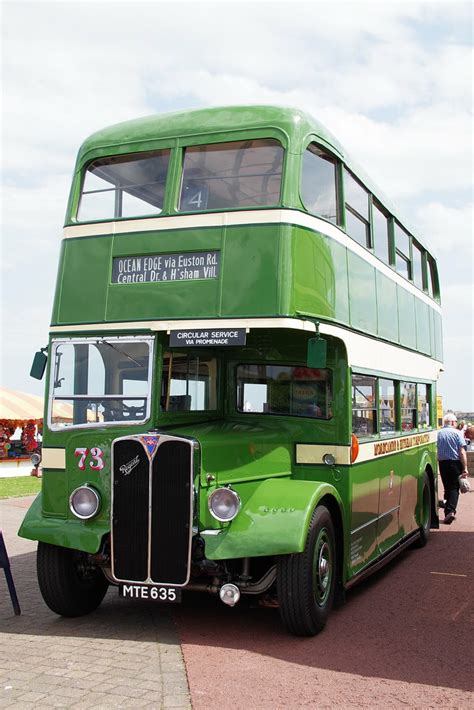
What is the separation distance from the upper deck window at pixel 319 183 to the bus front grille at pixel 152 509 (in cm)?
Answer: 247

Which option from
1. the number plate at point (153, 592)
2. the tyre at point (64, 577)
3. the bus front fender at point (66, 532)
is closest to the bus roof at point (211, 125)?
the bus front fender at point (66, 532)

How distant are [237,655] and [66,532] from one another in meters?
1.75

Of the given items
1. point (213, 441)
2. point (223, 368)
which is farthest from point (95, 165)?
point (213, 441)

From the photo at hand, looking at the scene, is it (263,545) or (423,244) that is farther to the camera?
(423,244)

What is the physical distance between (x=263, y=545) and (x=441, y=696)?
173 centimetres

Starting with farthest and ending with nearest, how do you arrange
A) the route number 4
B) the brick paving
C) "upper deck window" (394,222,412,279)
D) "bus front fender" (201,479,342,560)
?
"upper deck window" (394,222,412,279)
the route number 4
"bus front fender" (201,479,342,560)
the brick paving

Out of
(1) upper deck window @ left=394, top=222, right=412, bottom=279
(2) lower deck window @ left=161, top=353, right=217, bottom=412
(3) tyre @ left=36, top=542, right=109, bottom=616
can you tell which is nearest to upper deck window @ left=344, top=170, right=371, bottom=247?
(1) upper deck window @ left=394, top=222, right=412, bottom=279

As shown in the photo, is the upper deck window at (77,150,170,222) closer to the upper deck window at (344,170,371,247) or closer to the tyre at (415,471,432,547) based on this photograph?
the upper deck window at (344,170,371,247)

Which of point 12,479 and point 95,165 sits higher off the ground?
point 95,165

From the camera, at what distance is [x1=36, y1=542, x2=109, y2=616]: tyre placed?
751 centimetres

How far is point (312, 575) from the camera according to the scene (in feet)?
23.3

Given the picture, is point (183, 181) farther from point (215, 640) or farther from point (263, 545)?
point (215, 640)

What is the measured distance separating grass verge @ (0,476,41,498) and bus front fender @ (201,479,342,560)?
45.1ft

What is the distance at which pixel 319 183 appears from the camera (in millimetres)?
8062
